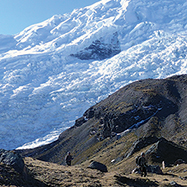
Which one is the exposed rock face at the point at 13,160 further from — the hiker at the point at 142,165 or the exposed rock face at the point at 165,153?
the exposed rock face at the point at 165,153

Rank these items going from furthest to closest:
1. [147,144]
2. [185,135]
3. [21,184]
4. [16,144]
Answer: [16,144] → [185,135] → [147,144] → [21,184]

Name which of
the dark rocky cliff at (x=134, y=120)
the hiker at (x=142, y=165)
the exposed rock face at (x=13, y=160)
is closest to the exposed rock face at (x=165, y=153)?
the hiker at (x=142, y=165)

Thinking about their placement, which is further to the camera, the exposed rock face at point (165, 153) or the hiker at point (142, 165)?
the exposed rock face at point (165, 153)

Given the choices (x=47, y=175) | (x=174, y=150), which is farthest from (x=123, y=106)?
(x=47, y=175)

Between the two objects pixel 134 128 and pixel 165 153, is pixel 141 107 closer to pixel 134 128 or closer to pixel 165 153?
pixel 134 128

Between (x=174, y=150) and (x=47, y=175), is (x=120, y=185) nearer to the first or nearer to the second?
(x=47, y=175)

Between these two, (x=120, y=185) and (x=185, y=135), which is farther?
(x=185, y=135)

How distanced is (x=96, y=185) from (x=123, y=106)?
92494 mm

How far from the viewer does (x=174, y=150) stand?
35094 millimetres

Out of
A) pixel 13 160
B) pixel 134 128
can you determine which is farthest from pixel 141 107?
pixel 13 160

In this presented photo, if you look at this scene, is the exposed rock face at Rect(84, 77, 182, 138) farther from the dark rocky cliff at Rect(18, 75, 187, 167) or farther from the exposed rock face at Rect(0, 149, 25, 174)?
the exposed rock face at Rect(0, 149, 25, 174)

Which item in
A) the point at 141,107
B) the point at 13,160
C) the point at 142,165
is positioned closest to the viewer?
the point at 13,160

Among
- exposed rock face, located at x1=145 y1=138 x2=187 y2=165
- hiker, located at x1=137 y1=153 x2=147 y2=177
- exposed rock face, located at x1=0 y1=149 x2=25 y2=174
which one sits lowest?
exposed rock face, located at x1=145 y1=138 x2=187 y2=165

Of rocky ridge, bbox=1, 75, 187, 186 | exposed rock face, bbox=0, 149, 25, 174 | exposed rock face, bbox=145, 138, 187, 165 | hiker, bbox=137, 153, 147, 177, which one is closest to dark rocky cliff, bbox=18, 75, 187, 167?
rocky ridge, bbox=1, 75, 187, 186
